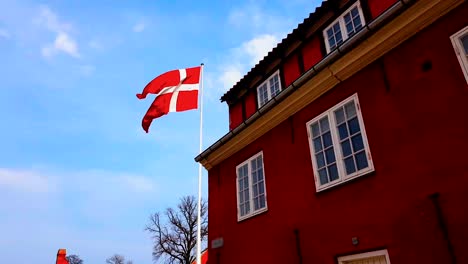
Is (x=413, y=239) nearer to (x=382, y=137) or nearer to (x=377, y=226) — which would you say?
(x=377, y=226)

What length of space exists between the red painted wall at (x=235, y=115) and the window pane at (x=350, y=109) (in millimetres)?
5536

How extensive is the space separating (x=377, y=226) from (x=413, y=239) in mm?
651

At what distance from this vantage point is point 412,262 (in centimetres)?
496

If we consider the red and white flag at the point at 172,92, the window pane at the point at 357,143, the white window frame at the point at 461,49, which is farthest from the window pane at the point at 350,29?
the red and white flag at the point at 172,92

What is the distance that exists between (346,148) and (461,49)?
261 cm

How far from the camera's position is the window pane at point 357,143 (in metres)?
6.34

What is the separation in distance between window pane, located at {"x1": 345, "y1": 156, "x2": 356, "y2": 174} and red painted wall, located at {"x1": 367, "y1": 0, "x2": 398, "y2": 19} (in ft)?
12.8

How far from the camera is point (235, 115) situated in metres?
12.5

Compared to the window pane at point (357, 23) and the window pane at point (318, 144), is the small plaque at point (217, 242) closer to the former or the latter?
the window pane at point (318, 144)

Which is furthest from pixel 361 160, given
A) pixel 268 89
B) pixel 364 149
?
pixel 268 89

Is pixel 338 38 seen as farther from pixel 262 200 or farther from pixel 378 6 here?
pixel 262 200

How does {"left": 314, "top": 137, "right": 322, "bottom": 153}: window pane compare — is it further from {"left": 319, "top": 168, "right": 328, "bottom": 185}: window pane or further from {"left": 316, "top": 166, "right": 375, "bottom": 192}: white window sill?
{"left": 316, "top": 166, "right": 375, "bottom": 192}: white window sill

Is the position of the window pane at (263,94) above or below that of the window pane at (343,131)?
above

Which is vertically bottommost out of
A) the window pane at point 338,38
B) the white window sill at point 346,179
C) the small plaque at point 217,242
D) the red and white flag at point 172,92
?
the small plaque at point 217,242
